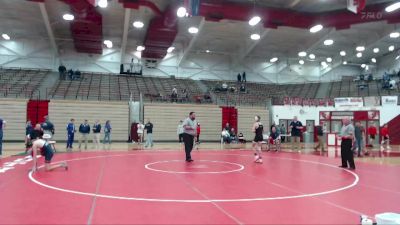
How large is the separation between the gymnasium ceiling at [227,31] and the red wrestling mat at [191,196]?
16712 mm

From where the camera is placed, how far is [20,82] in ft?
96.8

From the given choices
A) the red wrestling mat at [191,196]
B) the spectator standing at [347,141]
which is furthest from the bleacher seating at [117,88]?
the spectator standing at [347,141]

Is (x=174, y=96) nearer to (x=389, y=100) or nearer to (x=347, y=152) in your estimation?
(x=389, y=100)

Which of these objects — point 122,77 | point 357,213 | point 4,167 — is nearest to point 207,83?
point 122,77

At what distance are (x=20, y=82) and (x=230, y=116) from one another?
19.1 m

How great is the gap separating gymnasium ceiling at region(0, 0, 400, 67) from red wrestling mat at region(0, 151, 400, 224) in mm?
16712

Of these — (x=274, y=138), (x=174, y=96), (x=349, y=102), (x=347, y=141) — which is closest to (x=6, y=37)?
(x=174, y=96)

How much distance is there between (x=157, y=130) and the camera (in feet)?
96.7

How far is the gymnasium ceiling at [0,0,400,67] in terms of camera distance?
2600cm

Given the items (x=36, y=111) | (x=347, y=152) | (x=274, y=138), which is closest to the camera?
(x=347, y=152)

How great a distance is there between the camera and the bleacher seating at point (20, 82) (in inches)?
1088

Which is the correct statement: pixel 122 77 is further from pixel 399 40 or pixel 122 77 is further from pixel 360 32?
pixel 399 40

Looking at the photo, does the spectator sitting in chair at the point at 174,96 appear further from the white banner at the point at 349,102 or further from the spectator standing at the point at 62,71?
the white banner at the point at 349,102

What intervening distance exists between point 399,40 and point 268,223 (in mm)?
37466
